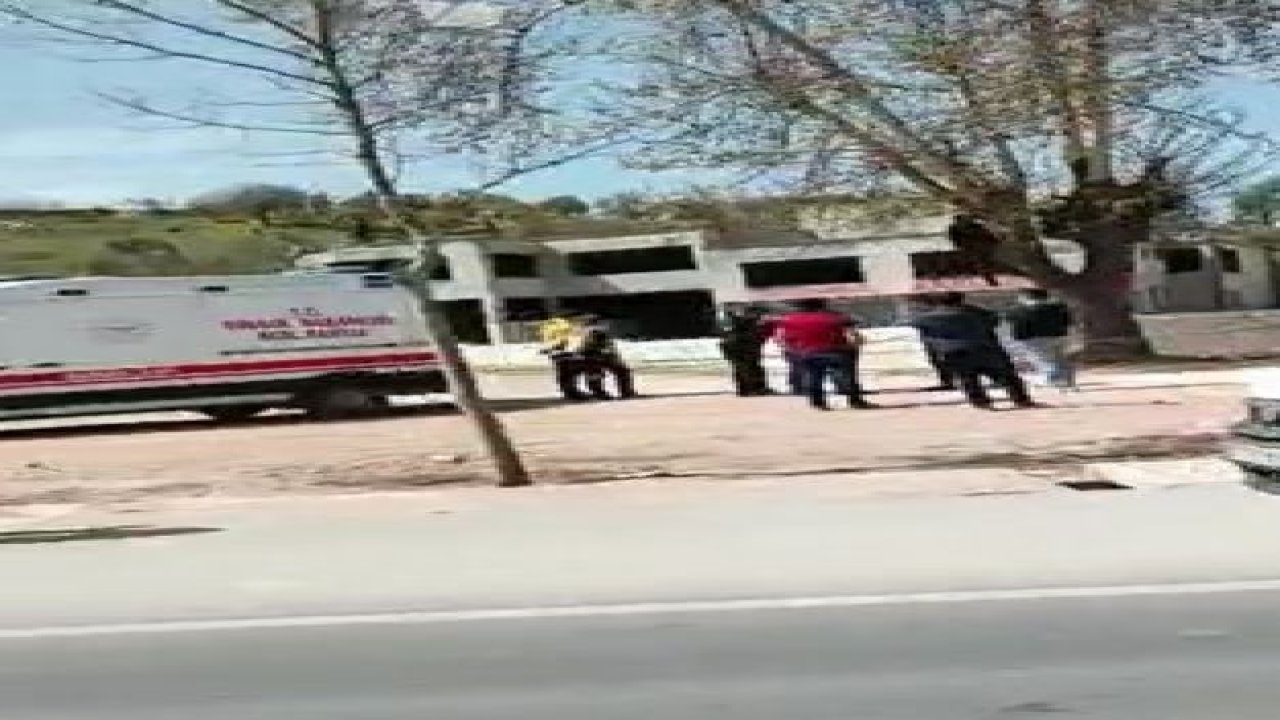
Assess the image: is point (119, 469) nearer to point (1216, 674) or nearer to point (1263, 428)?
point (1263, 428)

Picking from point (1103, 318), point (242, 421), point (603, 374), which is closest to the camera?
point (242, 421)

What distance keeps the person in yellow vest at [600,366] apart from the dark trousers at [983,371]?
8.06 metres

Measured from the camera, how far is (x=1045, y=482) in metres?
15.3

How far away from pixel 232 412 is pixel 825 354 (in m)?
9.35

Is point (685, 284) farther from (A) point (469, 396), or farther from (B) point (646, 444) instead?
(A) point (469, 396)

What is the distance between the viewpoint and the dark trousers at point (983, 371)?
23641 mm

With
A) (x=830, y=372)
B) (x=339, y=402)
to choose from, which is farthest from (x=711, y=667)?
(x=339, y=402)

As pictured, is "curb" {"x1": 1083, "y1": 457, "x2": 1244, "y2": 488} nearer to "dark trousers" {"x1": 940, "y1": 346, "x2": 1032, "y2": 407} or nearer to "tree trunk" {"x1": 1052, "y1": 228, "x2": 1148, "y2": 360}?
"dark trousers" {"x1": 940, "y1": 346, "x2": 1032, "y2": 407}

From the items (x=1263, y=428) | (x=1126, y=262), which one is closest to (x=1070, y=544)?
(x=1263, y=428)

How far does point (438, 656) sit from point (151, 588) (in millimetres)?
2868

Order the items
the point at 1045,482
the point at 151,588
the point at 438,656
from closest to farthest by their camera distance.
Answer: the point at 438,656, the point at 151,588, the point at 1045,482

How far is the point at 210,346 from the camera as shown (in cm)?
2925

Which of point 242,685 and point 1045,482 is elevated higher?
point 242,685

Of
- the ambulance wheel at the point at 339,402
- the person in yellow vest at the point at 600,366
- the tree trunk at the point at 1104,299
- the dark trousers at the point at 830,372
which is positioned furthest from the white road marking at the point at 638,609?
the tree trunk at the point at 1104,299
